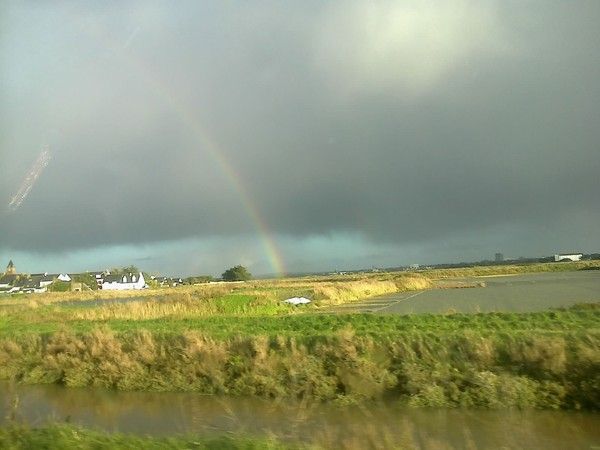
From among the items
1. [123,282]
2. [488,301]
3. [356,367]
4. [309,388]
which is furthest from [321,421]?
[123,282]

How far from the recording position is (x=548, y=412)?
14.0 m

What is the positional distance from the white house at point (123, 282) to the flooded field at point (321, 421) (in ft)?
427

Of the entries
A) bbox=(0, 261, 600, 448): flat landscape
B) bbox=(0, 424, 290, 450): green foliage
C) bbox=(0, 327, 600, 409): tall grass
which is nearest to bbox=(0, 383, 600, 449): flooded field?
bbox=(0, 261, 600, 448): flat landscape

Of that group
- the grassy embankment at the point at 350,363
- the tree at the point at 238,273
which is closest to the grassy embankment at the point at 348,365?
the grassy embankment at the point at 350,363

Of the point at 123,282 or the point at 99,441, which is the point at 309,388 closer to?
the point at 99,441

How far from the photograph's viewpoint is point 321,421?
13.4 m

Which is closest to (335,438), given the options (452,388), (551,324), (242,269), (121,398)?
(452,388)

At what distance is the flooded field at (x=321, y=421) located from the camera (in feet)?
35.2

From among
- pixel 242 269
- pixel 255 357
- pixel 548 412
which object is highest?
pixel 242 269

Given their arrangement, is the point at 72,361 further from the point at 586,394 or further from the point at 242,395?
the point at 586,394

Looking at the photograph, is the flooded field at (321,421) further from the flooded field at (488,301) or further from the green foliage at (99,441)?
the flooded field at (488,301)

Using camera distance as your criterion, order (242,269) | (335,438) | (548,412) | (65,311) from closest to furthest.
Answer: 1. (335,438)
2. (548,412)
3. (65,311)
4. (242,269)

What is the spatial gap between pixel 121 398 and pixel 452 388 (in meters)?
10.2

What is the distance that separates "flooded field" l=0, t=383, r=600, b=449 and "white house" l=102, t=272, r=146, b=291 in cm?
13007
